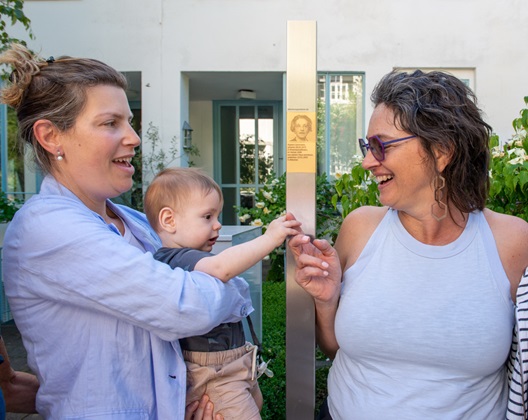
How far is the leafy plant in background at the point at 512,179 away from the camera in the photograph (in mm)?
2842

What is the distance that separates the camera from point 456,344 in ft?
5.12

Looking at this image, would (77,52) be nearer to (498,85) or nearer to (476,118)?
(498,85)

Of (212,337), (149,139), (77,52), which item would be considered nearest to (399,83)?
(212,337)

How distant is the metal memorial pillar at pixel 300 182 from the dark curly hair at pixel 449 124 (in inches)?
13.2

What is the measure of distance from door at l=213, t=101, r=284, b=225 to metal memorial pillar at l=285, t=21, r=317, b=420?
847 centimetres

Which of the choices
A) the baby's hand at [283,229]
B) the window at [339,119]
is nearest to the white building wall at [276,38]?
the window at [339,119]

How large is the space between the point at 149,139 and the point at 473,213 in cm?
652

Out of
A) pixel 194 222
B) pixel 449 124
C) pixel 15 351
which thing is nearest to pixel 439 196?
pixel 449 124

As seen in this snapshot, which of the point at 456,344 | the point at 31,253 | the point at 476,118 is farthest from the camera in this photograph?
the point at 476,118

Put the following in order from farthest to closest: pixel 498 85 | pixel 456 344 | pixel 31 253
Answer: pixel 498 85 < pixel 456 344 < pixel 31 253

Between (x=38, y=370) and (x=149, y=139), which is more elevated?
(x=149, y=139)

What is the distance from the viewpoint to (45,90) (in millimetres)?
1437

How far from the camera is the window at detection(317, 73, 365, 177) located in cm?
765

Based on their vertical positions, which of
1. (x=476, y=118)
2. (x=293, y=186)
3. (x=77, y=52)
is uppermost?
(x=77, y=52)
